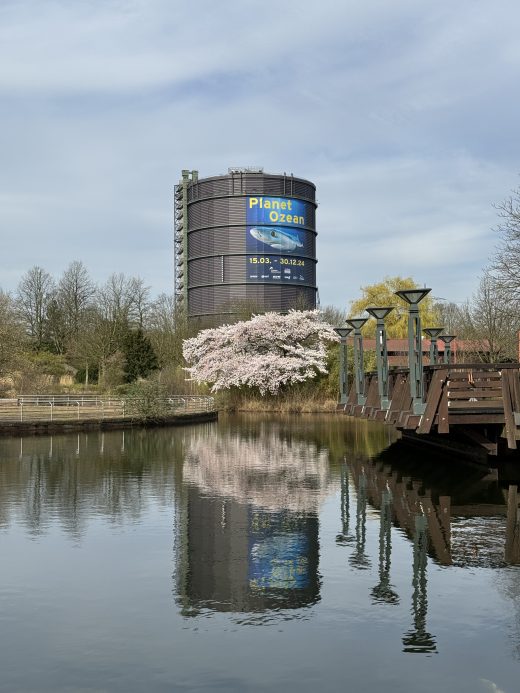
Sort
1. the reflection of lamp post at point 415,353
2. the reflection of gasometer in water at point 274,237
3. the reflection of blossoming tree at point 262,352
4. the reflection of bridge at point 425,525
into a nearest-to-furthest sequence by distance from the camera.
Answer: the reflection of bridge at point 425,525 < the reflection of lamp post at point 415,353 < the reflection of blossoming tree at point 262,352 < the reflection of gasometer in water at point 274,237

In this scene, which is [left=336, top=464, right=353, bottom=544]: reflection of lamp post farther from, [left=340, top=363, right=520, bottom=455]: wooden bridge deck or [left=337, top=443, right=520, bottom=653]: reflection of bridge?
[left=340, top=363, right=520, bottom=455]: wooden bridge deck

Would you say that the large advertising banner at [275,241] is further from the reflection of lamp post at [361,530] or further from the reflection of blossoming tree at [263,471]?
the reflection of lamp post at [361,530]

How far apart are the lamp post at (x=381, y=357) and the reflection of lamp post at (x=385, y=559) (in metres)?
9.98

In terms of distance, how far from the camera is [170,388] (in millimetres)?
55281

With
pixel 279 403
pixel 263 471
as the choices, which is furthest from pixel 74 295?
pixel 263 471

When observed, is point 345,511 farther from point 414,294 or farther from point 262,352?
point 262,352

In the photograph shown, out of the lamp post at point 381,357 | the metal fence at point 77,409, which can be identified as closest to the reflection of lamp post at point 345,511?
the lamp post at point 381,357

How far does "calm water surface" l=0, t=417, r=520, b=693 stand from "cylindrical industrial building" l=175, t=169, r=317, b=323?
75529 millimetres

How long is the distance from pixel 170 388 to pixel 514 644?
48838 mm

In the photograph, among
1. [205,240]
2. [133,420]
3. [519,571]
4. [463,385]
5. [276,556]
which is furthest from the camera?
[205,240]

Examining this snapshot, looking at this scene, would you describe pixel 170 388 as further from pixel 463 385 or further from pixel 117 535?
pixel 117 535

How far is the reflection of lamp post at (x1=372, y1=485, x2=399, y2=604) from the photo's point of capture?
863 centimetres

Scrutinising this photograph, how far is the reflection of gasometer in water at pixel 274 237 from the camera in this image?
309 feet

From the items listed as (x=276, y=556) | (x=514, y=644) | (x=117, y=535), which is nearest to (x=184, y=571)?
(x=276, y=556)
